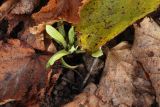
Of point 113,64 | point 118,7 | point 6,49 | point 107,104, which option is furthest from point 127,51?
point 6,49

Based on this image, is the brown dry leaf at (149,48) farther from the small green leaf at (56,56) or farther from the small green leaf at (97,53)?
the small green leaf at (56,56)

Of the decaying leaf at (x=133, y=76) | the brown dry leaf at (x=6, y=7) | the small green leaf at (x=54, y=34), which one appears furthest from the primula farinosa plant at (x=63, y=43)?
the brown dry leaf at (x=6, y=7)

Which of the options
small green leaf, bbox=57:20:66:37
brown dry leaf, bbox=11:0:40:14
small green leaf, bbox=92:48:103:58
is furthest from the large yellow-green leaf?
brown dry leaf, bbox=11:0:40:14

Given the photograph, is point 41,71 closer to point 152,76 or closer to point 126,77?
point 126,77

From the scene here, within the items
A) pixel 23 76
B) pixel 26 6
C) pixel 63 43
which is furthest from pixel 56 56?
pixel 26 6

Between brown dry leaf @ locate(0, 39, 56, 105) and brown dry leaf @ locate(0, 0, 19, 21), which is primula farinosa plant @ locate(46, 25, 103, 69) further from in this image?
brown dry leaf @ locate(0, 0, 19, 21)
